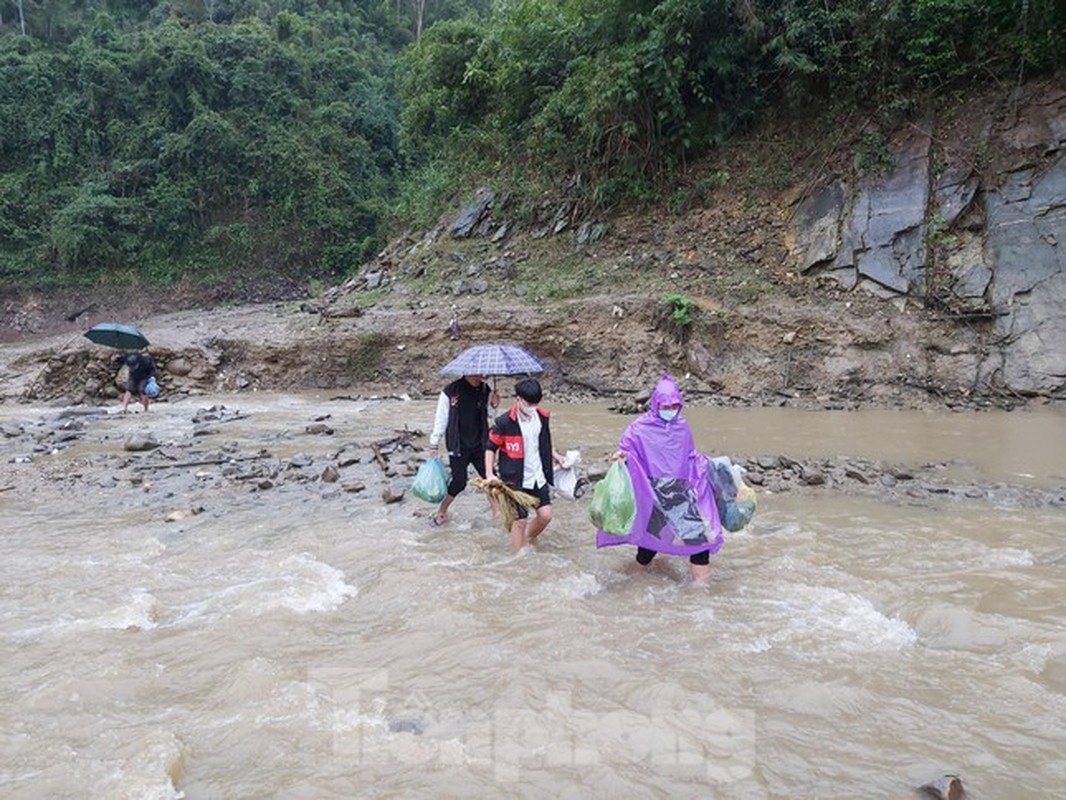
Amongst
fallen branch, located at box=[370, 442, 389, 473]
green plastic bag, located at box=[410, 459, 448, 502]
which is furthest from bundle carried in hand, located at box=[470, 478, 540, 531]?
fallen branch, located at box=[370, 442, 389, 473]

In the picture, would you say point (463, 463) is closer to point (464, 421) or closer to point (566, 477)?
point (464, 421)

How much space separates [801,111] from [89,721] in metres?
18.3

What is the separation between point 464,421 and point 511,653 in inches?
96.2

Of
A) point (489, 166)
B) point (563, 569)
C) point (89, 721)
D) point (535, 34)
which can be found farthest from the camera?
Answer: point (489, 166)

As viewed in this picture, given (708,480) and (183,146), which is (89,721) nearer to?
(708,480)

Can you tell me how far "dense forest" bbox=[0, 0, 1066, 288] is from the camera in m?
16.1

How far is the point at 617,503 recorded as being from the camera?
5066 mm

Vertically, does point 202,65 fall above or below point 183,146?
above

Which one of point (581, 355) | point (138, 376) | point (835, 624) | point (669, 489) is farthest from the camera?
point (581, 355)

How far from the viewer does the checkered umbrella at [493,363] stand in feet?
19.1

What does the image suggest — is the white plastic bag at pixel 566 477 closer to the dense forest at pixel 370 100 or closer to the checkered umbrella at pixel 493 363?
the checkered umbrella at pixel 493 363

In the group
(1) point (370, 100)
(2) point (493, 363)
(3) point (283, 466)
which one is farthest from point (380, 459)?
(1) point (370, 100)

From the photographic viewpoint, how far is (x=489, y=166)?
2250cm

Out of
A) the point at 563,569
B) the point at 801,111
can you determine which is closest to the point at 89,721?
the point at 563,569
